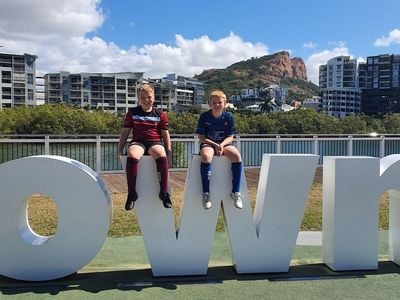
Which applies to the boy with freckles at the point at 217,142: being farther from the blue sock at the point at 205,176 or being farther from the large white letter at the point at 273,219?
the large white letter at the point at 273,219

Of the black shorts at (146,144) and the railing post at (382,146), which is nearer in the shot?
the black shorts at (146,144)

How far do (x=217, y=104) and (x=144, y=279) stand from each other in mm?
1976

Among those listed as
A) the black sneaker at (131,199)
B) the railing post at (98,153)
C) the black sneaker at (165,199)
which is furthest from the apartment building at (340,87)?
the black sneaker at (131,199)

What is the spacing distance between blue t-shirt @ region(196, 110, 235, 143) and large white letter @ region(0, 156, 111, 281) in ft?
4.21

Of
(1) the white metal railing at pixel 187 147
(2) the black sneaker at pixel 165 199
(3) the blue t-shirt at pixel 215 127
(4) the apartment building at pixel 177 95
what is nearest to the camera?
(2) the black sneaker at pixel 165 199

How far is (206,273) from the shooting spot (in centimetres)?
463

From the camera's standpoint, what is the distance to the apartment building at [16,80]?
110375 millimetres

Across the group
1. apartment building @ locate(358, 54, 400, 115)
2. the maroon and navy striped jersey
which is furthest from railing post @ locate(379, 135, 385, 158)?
apartment building @ locate(358, 54, 400, 115)

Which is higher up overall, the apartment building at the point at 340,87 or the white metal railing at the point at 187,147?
the apartment building at the point at 340,87

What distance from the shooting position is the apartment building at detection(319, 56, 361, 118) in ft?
377

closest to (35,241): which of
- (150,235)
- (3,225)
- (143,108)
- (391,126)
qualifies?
(3,225)

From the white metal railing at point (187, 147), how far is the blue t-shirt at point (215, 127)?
784 centimetres

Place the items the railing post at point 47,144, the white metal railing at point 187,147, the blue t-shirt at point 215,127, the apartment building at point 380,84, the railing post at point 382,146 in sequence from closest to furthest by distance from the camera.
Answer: the blue t-shirt at point 215,127 < the railing post at point 47,144 < the white metal railing at point 187,147 < the railing post at point 382,146 < the apartment building at point 380,84

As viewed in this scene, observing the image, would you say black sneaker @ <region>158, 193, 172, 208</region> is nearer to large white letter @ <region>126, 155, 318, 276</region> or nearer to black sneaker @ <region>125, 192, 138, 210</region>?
large white letter @ <region>126, 155, 318, 276</region>
